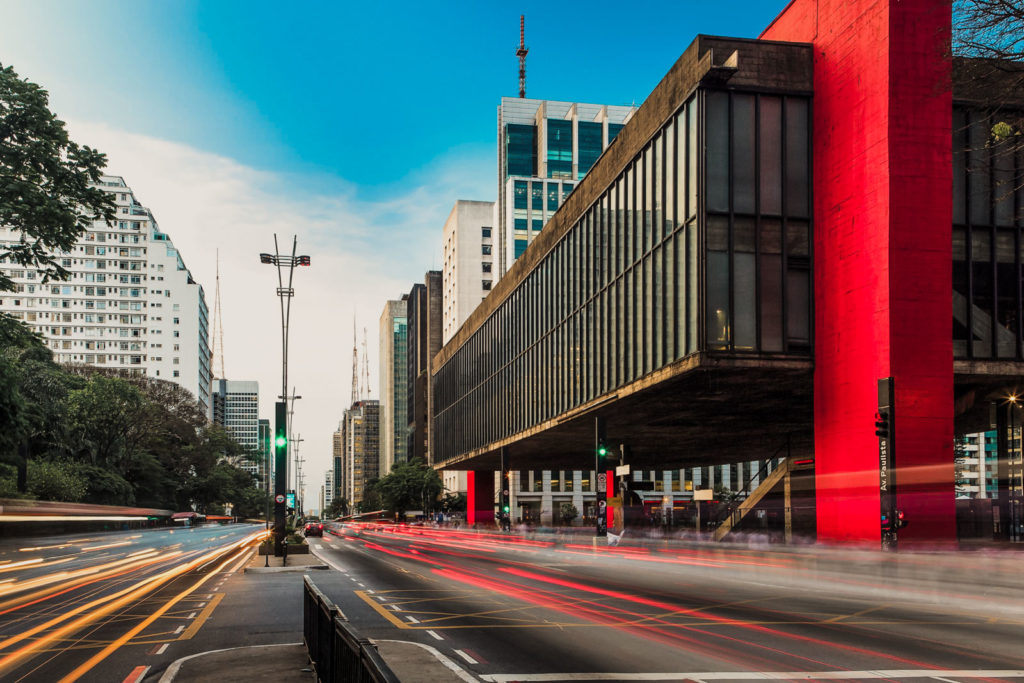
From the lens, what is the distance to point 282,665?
11.2 m

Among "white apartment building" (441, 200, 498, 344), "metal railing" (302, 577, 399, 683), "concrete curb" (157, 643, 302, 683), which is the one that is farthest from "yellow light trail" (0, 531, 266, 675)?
"white apartment building" (441, 200, 498, 344)

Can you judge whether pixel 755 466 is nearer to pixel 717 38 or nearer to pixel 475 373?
pixel 475 373

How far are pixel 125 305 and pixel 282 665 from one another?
18908 cm

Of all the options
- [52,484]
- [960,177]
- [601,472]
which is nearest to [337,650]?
[960,177]

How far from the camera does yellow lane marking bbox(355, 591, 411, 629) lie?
53.3 ft

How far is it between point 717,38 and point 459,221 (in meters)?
114

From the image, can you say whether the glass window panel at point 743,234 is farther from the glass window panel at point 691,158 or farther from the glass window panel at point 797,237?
the glass window panel at point 691,158

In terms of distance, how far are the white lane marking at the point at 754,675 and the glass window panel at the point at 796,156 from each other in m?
24.4

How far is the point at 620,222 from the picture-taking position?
137 ft

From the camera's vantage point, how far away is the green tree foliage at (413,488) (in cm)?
13062

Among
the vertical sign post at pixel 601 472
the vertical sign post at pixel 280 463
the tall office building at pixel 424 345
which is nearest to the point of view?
the vertical sign post at pixel 280 463

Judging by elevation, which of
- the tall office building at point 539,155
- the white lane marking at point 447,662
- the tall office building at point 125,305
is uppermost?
the tall office building at point 539,155

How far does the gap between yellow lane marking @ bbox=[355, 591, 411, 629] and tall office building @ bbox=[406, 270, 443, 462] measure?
452 feet

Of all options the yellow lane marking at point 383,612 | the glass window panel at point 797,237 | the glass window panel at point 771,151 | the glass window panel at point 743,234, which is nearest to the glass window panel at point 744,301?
the glass window panel at point 743,234
